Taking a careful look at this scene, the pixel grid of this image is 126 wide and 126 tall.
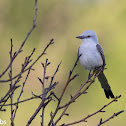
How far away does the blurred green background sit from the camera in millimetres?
8375

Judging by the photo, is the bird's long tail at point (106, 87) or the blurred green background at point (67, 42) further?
the blurred green background at point (67, 42)

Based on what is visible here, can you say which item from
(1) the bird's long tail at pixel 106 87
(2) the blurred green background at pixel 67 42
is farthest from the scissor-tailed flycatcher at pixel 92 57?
(2) the blurred green background at pixel 67 42

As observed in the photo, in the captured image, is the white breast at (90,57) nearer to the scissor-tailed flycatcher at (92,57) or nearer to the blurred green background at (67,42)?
the scissor-tailed flycatcher at (92,57)

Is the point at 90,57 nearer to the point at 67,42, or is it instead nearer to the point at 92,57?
the point at 92,57

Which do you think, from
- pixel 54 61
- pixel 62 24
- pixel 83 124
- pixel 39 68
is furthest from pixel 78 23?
pixel 83 124

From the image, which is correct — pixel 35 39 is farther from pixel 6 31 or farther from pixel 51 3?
pixel 51 3

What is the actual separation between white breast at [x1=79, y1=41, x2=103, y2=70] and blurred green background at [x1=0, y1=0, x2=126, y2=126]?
3.88 m

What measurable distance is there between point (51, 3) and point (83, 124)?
4742mm

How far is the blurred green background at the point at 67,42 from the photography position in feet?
27.5

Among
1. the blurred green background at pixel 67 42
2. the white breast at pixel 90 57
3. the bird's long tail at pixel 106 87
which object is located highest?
the blurred green background at pixel 67 42

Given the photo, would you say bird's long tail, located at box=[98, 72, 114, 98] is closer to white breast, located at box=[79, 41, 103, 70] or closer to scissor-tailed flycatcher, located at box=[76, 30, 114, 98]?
scissor-tailed flycatcher, located at box=[76, 30, 114, 98]

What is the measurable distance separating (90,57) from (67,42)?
6.57 meters

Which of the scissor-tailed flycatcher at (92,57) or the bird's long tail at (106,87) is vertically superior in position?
the scissor-tailed flycatcher at (92,57)

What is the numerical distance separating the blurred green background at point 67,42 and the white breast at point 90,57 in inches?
153
